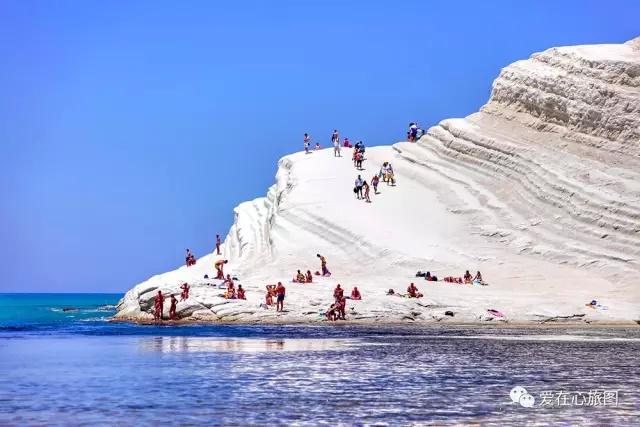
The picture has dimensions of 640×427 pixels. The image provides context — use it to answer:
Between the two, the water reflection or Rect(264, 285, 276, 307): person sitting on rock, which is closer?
the water reflection

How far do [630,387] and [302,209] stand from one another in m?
34.4

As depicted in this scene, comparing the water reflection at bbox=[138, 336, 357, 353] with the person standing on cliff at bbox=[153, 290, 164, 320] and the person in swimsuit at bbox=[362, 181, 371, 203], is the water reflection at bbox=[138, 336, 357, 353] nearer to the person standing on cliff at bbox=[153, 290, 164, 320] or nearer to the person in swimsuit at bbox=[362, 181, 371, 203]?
the person standing on cliff at bbox=[153, 290, 164, 320]

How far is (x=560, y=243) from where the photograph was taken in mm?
42938

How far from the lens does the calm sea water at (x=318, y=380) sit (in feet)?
39.4

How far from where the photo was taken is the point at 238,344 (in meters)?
24.2

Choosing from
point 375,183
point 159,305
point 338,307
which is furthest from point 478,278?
point 159,305

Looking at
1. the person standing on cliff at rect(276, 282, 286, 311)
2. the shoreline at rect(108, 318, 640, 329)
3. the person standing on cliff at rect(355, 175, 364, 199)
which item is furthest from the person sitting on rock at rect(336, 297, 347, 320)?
the person standing on cliff at rect(355, 175, 364, 199)

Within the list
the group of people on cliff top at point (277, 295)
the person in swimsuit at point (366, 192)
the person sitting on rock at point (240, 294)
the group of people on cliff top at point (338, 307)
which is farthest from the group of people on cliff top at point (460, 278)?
the person in swimsuit at point (366, 192)

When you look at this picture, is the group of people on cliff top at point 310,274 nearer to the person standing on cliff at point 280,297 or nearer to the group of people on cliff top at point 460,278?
the person standing on cliff at point 280,297

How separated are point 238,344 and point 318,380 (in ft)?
28.2

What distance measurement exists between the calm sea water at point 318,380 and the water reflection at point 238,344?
0.15 feet

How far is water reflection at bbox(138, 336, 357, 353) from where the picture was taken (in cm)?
2234

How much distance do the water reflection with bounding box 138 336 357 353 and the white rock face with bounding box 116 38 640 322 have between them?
8405 mm

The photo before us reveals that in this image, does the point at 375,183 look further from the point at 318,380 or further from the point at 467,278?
the point at 318,380
